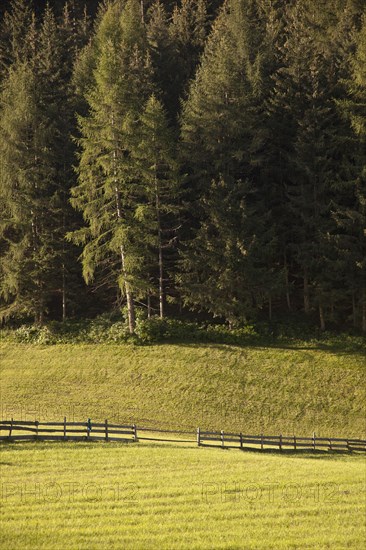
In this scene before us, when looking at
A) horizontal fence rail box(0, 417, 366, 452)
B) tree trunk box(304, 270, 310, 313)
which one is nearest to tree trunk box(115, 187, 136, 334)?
horizontal fence rail box(0, 417, 366, 452)

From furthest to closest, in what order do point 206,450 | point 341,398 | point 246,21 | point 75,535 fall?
point 246,21, point 341,398, point 206,450, point 75,535

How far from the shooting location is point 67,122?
5053 centimetres

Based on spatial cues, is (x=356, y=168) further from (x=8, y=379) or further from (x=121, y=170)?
(x=8, y=379)

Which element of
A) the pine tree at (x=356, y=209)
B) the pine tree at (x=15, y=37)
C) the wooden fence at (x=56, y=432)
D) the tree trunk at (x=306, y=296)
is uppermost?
the pine tree at (x=15, y=37)

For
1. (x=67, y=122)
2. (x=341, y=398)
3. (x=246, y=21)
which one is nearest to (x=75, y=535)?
(x=341, y=398)

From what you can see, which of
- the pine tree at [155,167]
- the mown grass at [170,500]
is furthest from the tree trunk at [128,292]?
the mown grass at [170,500]

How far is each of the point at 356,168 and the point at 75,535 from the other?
34488mm

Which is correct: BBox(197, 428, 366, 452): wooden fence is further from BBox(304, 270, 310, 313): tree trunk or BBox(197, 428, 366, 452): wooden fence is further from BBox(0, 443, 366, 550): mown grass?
BBox(304, 270, 310, 313): tree trunk

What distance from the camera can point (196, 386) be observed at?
127 ft

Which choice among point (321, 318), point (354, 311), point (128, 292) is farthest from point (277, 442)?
point (128, 292)

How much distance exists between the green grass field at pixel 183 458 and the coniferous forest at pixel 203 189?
4383 mm

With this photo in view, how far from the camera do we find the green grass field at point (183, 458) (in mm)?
15383

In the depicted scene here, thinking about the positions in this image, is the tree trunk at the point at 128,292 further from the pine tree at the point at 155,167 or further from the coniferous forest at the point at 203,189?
the pine tree at the point at 155,167

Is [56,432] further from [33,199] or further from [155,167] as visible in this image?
[33,199]
